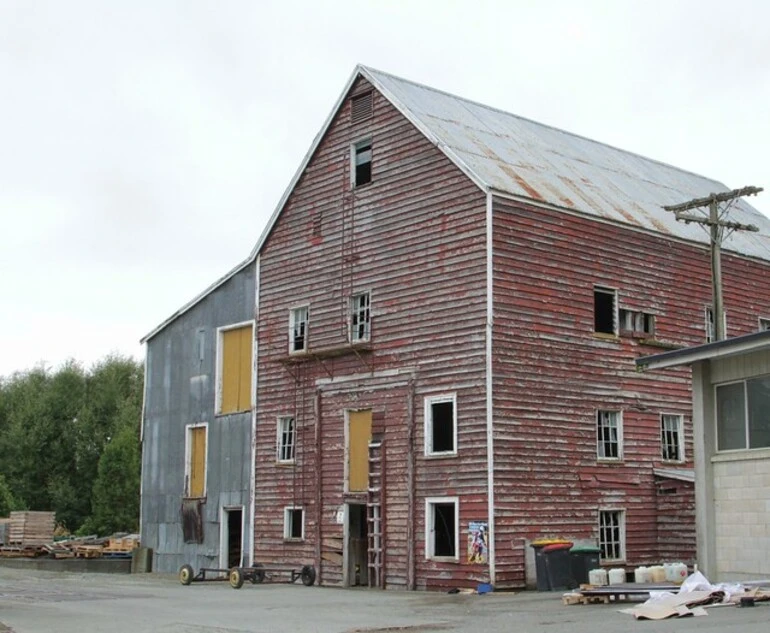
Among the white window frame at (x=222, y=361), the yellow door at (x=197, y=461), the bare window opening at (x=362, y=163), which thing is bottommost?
the yellow door at (x=197, y=461)

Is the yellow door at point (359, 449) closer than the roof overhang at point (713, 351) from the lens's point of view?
No

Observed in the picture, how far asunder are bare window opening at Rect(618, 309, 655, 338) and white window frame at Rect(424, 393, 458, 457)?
573cm

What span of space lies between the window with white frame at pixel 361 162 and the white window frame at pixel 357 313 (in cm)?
328

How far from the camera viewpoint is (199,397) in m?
38.7

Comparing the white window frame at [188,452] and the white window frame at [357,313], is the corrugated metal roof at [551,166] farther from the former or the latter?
the white window frame at [188,452]

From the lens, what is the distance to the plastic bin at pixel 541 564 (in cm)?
2731

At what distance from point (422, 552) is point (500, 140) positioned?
1240 centimetres

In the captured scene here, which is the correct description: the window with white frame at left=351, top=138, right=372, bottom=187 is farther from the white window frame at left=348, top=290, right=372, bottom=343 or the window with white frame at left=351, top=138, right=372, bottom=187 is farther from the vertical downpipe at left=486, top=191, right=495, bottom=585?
the vertical downpipe at left=486, top=191, right=495, bottom=585

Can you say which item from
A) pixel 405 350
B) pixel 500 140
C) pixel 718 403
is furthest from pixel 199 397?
pixel 718 403

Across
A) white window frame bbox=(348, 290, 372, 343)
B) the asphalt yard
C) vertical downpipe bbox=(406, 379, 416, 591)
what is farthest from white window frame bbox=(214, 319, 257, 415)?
vertical downpipe bbox=(406, 379, 416, 591)

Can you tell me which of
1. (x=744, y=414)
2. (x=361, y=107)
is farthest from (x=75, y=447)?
(x=744, y=414)

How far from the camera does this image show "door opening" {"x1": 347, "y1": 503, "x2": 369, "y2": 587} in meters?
31.7

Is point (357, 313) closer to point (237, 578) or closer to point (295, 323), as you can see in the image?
point (295, 323)

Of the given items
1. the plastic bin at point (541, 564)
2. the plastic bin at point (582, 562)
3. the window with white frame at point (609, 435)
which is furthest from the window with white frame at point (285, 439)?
the plastic bin at point (582, 562)
